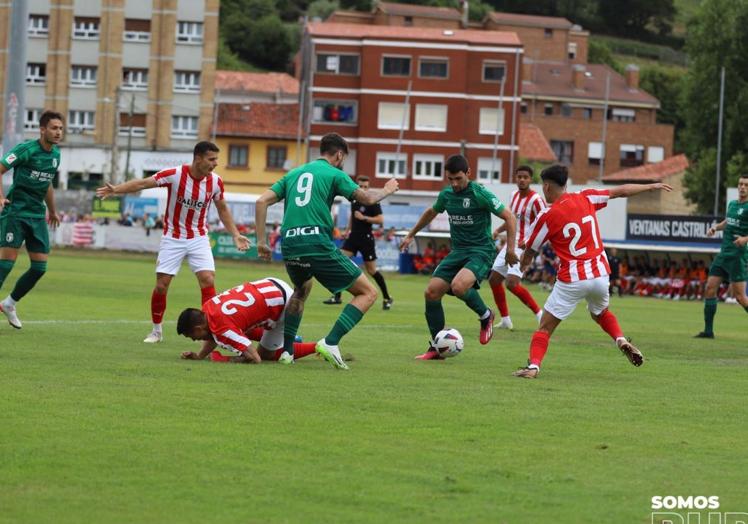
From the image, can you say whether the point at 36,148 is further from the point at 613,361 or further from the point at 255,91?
the point at 255,91

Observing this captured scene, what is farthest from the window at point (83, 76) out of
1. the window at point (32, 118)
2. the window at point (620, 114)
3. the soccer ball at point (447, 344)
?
the soccer ball at point (447, 344)

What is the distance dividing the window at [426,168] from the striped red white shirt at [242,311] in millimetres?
82748

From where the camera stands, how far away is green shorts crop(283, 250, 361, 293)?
41.2ft

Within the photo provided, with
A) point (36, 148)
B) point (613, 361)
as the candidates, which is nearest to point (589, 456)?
point (613, 361)

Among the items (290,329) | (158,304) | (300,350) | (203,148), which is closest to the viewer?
(290,329)

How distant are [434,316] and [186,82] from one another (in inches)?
3300

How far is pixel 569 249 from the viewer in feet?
41.7

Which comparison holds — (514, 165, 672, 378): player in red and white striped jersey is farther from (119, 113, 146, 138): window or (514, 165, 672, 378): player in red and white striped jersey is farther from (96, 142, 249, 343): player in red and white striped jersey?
(119, 113, 146, 138): window

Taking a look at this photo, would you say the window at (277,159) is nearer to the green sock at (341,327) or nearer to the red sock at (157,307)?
the red sock at (157,307)

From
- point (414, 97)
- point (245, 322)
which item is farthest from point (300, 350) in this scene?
point (414, 97)

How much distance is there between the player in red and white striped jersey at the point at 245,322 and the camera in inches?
499

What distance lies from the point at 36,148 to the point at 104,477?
9.08 meters

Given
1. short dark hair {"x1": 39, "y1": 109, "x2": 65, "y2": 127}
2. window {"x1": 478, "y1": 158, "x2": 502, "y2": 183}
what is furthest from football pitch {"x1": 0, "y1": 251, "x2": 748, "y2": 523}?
window {"x1": 478, "y1": 158, "x2": 502, "y2": 183}

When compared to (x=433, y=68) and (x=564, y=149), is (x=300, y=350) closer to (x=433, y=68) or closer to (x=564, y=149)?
(x=433, y=68)
